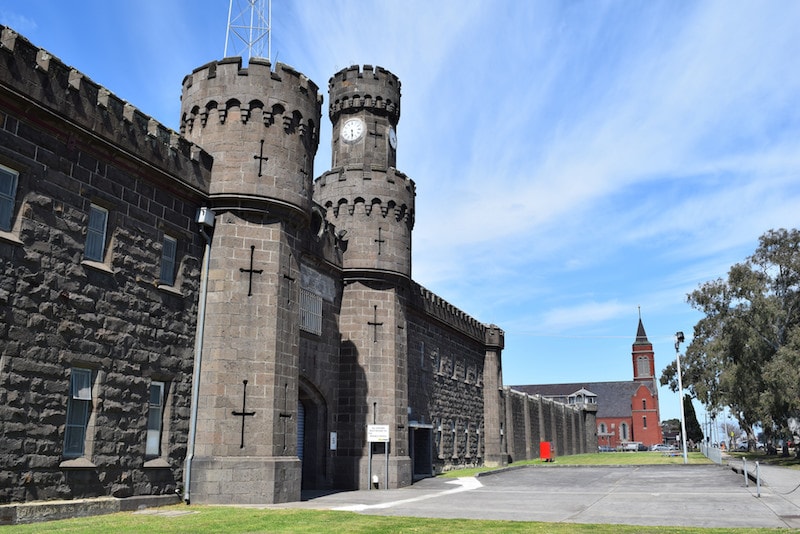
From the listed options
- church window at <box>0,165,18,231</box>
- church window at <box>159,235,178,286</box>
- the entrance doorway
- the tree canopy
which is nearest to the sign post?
the entrance doorway

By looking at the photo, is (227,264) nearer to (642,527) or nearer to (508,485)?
(642,527)

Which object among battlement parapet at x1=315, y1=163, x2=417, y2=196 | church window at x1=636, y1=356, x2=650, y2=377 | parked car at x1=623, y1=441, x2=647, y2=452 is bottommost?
parked car at x1=623, y1=441, x2=647, y2=452

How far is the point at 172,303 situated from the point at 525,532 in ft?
32.1

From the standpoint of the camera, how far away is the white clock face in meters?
28.1

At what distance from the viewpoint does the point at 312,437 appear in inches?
898

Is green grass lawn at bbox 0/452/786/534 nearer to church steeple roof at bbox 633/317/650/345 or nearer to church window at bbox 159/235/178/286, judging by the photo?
church window at bbox 159/235/178/286

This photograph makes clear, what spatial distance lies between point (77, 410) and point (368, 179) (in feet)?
47.9

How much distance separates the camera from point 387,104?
28.2m

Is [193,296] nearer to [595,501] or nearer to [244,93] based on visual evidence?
[244,93]

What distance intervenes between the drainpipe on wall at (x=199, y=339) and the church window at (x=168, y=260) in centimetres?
85

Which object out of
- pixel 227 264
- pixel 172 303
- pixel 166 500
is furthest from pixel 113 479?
pixel 227 264

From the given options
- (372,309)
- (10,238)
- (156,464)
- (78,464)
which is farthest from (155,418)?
(372,309)

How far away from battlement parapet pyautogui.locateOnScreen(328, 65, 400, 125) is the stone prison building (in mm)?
3184

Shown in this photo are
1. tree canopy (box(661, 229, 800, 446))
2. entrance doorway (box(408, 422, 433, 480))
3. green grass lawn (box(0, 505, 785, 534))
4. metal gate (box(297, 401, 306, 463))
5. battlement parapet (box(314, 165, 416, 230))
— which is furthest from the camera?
tree canopy (box(661, 229, 800, 446))
